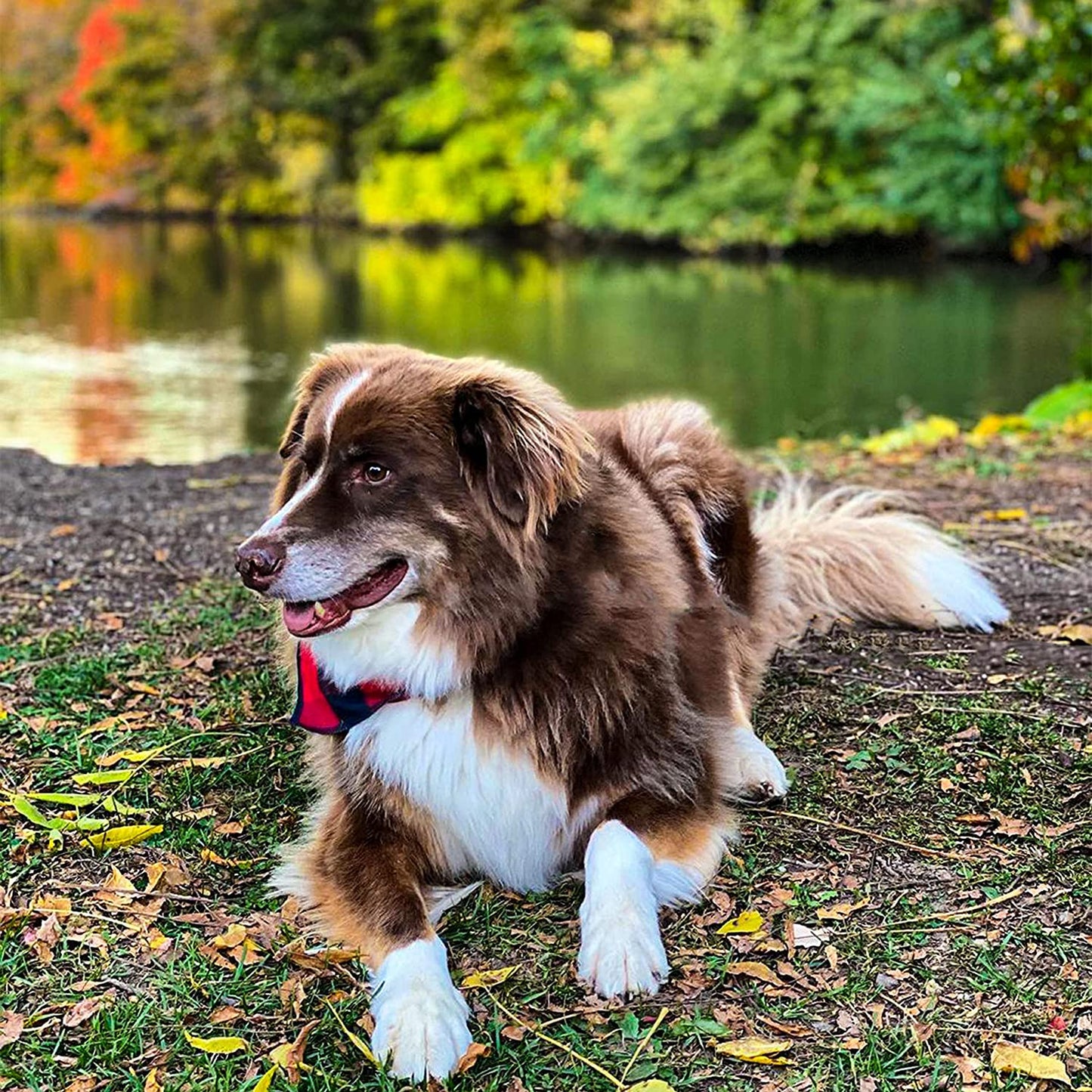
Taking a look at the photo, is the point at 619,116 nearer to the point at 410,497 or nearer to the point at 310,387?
the point at 310,387

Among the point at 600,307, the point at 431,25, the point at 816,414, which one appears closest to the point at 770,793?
the point at 816,414

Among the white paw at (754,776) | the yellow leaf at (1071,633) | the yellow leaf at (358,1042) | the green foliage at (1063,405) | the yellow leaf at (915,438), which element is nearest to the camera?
the yellow leaf at (358,1042)

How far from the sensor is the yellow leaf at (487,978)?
320 centimetres

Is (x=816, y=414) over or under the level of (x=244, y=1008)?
under

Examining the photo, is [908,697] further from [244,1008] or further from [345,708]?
[244,1008]

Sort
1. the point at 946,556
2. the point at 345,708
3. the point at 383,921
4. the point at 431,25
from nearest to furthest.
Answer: the point at 383,921 → the point at 345,708 → the point at 946,556 → the point at 431,25

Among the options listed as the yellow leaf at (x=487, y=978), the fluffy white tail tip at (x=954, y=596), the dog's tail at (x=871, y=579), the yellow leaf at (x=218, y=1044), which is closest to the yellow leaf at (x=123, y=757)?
the yellow leaf at (x=218, y=1044)

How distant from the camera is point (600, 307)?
27.4m

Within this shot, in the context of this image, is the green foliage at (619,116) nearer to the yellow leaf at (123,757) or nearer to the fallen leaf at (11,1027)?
the yellow leaf at (123,757)

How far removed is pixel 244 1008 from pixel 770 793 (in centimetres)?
165

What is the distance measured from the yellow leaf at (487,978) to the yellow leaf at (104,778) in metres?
1.43

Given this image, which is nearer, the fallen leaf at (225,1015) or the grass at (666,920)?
the grass at (666,920)

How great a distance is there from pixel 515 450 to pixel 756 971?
4.60 ft

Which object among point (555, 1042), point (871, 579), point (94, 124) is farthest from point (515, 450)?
point (94, 124)
